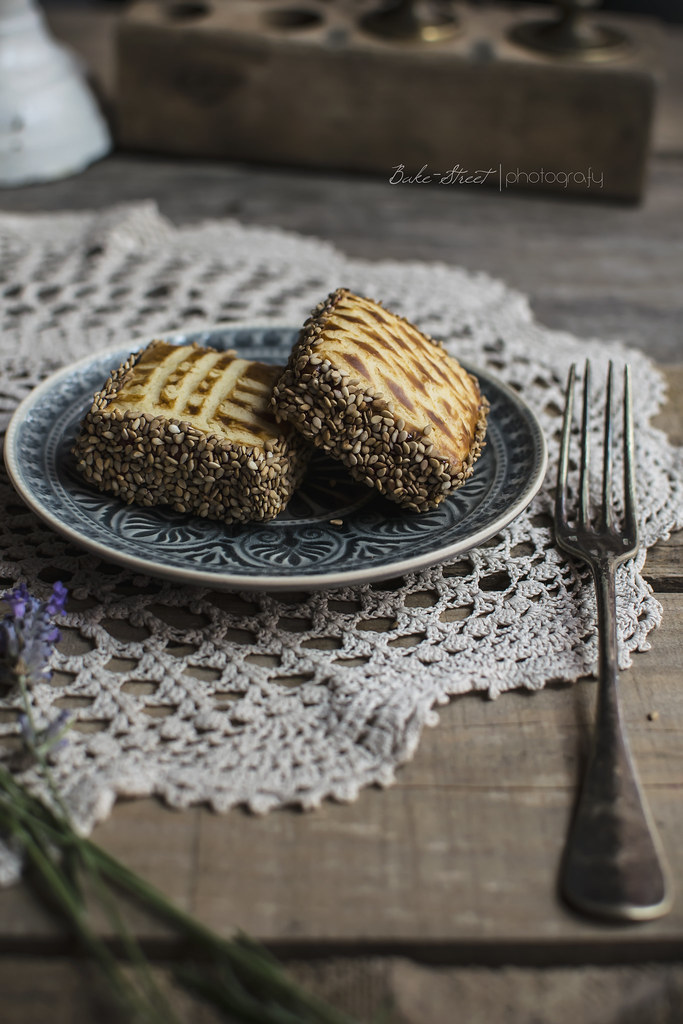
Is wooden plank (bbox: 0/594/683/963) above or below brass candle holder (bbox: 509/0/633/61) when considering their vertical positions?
below

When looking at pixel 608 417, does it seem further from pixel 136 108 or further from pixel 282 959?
pixel 136 108

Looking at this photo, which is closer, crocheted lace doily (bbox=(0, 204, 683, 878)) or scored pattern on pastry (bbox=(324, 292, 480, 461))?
crocheted lace doily (bbox=(0, 204, 683, 878))

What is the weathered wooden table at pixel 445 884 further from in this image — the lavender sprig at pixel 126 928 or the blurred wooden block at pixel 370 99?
the blurred wooden block at pixel 370 99

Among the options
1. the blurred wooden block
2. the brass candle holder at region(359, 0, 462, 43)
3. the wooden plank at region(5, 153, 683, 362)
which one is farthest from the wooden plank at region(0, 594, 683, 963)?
the brass candle holder at region(359, 0, 462, 43)

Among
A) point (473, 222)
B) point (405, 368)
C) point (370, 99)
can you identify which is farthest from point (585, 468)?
point (370, 99)

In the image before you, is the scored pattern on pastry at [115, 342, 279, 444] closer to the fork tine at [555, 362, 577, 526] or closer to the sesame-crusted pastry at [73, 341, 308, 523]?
the sesame-crusted pastry at [73, 341, 308, 523]

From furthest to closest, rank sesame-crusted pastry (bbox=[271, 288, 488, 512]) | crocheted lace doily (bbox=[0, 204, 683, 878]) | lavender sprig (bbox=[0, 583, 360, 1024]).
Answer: sesame-crusted pastry (bbox=[271, 288, 488, 512]) → crocheted lace doily (bbox=[0, 204, 683, 878]) → lavender sprig (bbox=[0, 583, 360, 1024])

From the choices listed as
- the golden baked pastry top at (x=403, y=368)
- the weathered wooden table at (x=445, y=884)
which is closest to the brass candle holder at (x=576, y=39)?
the golden baked pastry top at (x=403, y=368)

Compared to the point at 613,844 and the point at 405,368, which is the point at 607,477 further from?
→ the point at 613,844
